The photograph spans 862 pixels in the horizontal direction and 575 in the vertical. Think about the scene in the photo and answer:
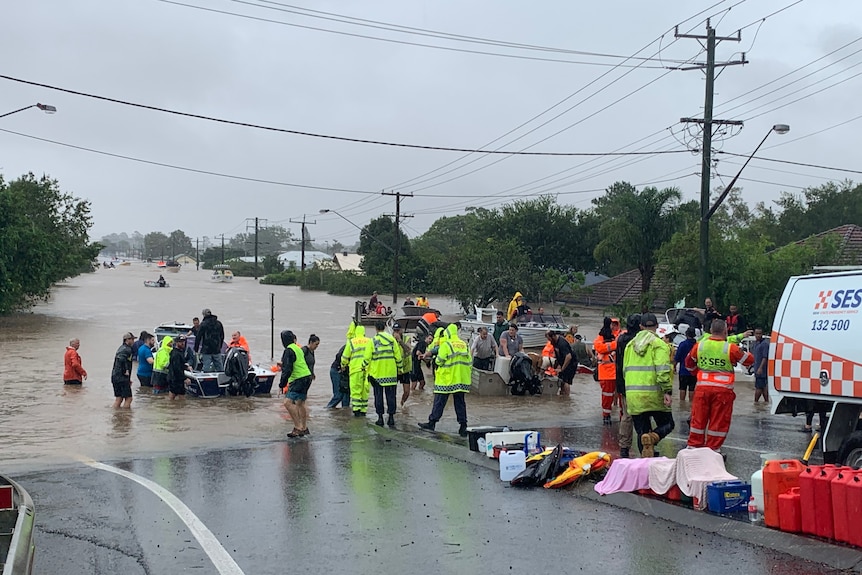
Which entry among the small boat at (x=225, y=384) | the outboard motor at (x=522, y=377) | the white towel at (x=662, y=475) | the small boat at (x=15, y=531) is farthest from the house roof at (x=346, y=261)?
the small boat at (x=15, y=531)

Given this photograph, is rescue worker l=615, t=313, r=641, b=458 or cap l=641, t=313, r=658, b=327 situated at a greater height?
cap l=641, t=313, r=658, b=327

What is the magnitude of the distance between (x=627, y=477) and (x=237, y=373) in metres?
12.2

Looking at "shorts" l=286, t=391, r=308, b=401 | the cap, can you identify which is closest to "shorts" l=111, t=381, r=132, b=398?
"shorts" l=286, t=391, r=308, b=401

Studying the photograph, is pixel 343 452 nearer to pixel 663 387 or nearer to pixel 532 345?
pixel 663 387

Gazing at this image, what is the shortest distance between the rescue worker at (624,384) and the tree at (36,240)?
3629 cm

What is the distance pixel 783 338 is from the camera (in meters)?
9.45

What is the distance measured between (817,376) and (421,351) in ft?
38.9

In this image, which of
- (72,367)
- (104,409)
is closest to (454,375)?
(104,409)

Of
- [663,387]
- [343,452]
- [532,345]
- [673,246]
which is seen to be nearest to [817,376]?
[663,387]

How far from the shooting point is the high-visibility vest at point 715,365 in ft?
32.6

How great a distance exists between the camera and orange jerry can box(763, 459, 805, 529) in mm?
7191

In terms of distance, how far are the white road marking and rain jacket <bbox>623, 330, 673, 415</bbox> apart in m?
4.88

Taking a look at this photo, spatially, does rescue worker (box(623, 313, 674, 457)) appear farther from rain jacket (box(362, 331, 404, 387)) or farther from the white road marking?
rain jacket (box(362, 331, 404, 387))

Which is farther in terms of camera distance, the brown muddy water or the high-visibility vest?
the brown muddy water
